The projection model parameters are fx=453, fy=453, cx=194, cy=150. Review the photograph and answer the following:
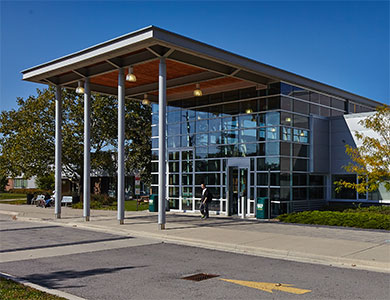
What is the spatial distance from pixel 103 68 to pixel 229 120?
720 cm

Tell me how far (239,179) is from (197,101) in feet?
17.8

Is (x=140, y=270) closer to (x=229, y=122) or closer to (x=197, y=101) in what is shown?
(x=229, y=122)

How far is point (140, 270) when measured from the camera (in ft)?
33.0

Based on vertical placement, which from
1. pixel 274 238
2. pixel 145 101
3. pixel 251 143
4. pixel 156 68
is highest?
pixel 156 68

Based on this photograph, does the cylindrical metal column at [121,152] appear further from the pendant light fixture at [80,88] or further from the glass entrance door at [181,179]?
the glass entrance door at [181,179]

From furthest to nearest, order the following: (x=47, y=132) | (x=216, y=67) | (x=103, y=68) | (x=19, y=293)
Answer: (x=47, y=132)
(x=103, y=68)
(x=216, y=67)
(x=19, y=293)

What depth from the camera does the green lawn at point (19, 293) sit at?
23.5 ft

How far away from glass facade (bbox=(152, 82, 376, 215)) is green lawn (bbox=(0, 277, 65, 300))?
14904mm

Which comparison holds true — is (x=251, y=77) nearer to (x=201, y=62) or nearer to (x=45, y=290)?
(x=201, y=62)

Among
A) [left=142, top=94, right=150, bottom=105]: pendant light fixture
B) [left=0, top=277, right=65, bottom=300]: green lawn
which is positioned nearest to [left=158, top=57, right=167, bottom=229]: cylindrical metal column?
[left=142, top=94, right=150, bottom=105]: pendant light fixture

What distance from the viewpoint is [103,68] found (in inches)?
795

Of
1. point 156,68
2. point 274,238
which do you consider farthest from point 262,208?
point 156,68

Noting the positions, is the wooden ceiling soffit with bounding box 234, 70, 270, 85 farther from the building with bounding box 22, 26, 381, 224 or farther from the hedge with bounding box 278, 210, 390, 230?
the hedge with bounding box 278, 210, 390, 230

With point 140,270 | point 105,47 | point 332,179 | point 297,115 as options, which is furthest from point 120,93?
point 332,179
